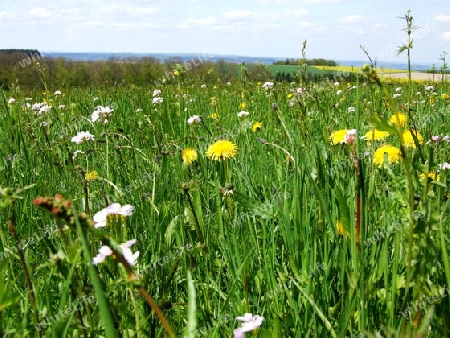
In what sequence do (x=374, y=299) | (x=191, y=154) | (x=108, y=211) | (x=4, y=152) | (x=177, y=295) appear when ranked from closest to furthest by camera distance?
Result: (x=108, y=211)
(x=374, y=299)
(x=177, y=295)
(x=191, y=154)
(x=4, y=152)

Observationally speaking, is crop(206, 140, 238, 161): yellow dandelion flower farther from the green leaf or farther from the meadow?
the green leaf

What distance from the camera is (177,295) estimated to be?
1.35 metres

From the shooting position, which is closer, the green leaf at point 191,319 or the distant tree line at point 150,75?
the green leaf at point 191,319

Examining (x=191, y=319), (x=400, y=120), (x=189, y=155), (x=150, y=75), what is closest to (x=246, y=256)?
(x=191, y=319)

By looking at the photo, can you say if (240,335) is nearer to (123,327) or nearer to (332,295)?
(123,327)

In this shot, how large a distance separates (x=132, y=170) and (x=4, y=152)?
1.16m

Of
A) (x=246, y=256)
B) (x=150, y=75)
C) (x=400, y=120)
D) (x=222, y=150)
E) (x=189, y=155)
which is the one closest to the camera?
(x=246, y=256)

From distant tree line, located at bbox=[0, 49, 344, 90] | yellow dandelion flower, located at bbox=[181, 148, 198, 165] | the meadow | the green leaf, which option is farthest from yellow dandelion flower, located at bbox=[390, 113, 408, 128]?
yellow dandelion flower, located at bbox=[181, 148, 198, 165]

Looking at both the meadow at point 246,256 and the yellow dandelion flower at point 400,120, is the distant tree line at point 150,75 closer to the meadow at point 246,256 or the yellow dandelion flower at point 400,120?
the yellow dandelion flower at point 400,120

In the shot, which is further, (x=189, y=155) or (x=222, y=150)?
(x=189, y=155)

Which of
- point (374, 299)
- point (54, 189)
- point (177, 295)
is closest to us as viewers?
point (374, 299)

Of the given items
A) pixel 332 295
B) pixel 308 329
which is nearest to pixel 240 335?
pixel 308 329

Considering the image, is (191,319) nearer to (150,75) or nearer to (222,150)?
(222,150)

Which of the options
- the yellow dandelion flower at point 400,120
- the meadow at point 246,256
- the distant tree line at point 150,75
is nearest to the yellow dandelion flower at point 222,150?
the meadow at point 246,256
